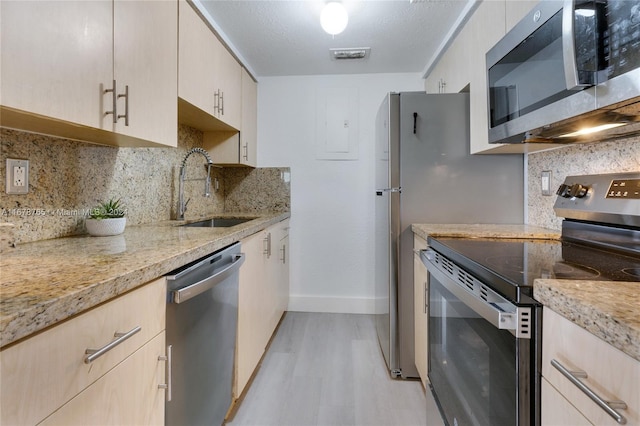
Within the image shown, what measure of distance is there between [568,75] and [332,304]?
103 inches

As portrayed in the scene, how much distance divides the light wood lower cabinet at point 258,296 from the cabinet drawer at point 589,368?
131 centimetres

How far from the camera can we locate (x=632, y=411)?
47 centimetres

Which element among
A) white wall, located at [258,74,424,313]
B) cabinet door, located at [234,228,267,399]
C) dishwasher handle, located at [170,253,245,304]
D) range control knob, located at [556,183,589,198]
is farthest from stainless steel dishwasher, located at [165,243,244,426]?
white wall, located at [258,74,424,313]

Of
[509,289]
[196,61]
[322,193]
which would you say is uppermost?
[196,61]

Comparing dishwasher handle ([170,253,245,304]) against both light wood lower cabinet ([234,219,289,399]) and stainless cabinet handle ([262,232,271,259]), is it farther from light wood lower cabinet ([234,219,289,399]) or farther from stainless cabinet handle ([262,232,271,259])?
stainless cabinet handle ([262,232,271,259])

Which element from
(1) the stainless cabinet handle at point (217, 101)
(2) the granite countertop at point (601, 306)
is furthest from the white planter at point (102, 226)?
(2) the granite countertop at point (601, 306)

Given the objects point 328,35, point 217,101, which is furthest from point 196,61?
point 328,35

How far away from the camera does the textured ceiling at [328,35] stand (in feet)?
6.37

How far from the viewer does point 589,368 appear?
0.56 metres

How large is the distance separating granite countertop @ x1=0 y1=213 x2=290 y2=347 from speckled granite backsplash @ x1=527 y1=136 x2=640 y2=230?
161 cm

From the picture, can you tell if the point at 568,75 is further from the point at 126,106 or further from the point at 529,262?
the point at 126,106

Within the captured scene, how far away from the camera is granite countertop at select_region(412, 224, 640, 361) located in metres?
0.48

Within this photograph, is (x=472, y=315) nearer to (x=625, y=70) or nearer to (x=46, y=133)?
(x=625, y=70)

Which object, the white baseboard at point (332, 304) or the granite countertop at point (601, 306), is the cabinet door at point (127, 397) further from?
the white baseboard at point (332, 304)
